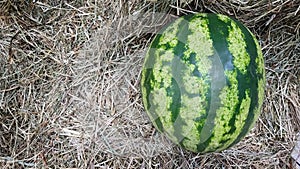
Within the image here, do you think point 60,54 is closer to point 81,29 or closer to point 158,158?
point 81,29

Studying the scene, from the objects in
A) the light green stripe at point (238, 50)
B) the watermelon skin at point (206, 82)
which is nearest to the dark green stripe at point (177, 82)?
the watermelon skin at point (206, 82)

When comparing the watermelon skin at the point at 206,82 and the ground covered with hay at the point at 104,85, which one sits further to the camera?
the ground covered with hay at the point at 104,85

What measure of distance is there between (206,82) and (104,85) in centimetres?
63

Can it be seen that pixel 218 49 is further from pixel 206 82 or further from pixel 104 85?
pixel 104 85

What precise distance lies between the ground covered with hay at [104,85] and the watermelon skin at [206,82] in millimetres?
317

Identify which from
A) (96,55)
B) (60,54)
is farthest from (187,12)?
(60,54)

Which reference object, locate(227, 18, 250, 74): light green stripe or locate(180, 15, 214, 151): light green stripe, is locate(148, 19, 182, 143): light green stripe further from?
locate(227, 18, 250, 74): light green stripe

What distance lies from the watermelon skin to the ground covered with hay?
317mm

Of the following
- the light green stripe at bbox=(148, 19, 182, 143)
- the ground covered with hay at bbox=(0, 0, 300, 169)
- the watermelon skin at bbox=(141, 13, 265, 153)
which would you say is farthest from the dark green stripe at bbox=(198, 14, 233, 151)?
the ground covered with hay at bbox=(0, 0, 300, 169)

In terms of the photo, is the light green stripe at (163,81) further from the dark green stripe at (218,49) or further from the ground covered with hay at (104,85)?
the ground covered with hay at (104,85)

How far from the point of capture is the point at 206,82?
65.1 inches

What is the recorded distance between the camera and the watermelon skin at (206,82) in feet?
5.45

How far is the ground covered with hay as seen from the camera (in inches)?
80.7

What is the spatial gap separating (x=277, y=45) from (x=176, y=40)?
0.69 meters
